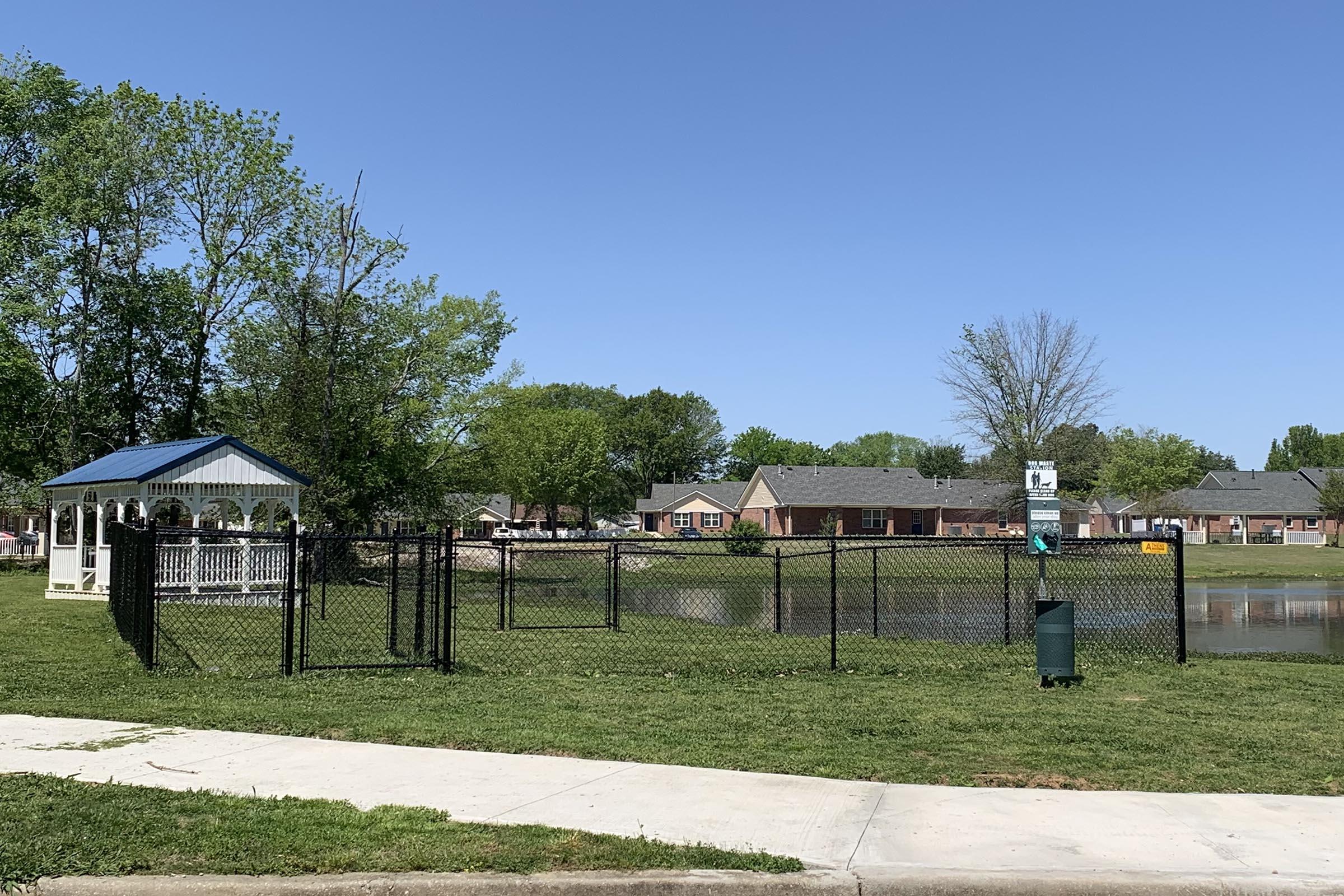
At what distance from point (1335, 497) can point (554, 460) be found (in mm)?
50052

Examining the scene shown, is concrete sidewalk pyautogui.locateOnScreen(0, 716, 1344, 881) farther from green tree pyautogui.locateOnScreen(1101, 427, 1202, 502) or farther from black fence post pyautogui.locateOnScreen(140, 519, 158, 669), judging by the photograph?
green tree pyautogui.locateOnScreen(1101, 427, 1202, 502)


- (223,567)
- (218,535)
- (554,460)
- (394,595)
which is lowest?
(223,567)

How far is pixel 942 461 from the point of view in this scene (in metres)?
127

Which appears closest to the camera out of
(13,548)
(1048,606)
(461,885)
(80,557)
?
(461,885)

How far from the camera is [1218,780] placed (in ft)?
25.8

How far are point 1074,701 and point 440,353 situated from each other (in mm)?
30057

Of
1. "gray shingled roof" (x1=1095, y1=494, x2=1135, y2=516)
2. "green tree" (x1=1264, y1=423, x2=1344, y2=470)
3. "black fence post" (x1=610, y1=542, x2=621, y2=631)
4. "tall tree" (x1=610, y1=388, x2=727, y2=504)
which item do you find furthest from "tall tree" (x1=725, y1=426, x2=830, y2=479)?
"black fence post" (x1=610, y1=542, x2=621, y2=631)

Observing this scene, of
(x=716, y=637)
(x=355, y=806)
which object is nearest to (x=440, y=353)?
(x=716, y=637)

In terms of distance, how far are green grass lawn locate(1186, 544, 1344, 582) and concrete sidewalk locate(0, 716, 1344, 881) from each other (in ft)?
126

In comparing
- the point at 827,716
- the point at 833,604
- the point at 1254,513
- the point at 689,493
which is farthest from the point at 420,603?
the point at 1254,513

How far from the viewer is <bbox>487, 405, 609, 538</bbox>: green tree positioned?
7112 cm

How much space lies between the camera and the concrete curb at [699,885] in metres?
5.48

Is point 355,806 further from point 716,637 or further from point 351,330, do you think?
point 351,330

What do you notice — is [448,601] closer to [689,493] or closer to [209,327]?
[209,327]
